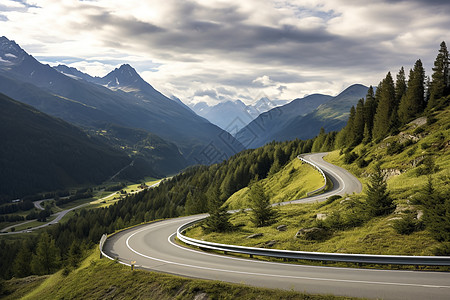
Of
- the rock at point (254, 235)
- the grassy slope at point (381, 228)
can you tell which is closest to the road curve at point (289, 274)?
the grassy slope at point (381, 228)

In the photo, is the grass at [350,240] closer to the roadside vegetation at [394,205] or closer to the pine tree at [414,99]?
the roadside vegetation at [394,205]

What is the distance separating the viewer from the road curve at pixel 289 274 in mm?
13477

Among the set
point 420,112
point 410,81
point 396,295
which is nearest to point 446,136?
point 420,112

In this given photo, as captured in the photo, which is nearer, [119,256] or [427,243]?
[427,243]

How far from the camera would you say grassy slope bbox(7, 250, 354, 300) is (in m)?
14.3

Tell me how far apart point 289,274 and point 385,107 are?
76862 mm

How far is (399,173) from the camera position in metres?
46.2

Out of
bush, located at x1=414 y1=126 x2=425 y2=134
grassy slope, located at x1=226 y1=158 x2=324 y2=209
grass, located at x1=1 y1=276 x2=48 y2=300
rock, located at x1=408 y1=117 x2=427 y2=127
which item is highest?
rock, located at x1=408 y1=117 x2=427 y2=127

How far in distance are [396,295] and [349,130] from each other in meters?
90.9

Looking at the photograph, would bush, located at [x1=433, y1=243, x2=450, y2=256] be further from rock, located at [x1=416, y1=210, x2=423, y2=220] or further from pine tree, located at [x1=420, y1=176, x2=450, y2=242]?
rock, located at [x1=416, y1=210, x2=423, y2=220]

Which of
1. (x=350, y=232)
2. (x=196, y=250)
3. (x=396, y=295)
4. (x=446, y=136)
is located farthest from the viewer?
(x=446, y=136)

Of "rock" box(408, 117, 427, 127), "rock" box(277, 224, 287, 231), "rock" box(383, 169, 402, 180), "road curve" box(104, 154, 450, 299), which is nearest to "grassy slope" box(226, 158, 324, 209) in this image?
"rock" box(383, 169, 402, 180)

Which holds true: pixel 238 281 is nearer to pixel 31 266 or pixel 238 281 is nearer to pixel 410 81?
pixel 31 266

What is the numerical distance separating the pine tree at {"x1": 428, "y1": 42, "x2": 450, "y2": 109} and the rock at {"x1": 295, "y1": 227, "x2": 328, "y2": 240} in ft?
207
